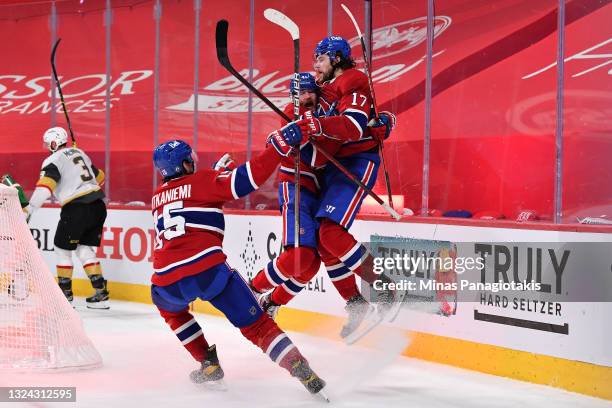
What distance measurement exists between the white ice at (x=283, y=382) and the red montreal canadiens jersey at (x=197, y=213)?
0.48 meters

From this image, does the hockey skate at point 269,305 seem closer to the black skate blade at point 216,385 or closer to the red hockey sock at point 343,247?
the red hockey sock at point 343,247

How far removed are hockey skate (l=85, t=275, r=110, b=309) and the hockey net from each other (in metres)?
2.13

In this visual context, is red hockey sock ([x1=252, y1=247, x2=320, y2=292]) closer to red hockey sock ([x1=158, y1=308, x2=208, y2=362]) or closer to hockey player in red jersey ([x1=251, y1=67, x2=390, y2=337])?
hockey player in red jersey ([x1=251, y1=67, x2=390, y2=337])

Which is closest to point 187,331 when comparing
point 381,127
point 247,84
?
point 247,84

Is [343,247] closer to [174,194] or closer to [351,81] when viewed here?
[351,81]

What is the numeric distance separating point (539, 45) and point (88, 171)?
2.98 meters

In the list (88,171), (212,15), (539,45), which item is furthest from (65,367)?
(212,15)

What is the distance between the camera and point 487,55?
540 centimetres

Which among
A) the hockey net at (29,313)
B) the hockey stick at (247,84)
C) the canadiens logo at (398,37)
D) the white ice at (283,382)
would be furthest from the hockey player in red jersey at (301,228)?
the canadiens logo at (398,37)

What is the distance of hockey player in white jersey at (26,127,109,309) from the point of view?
19.4ft

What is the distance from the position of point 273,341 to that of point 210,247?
0.40 m

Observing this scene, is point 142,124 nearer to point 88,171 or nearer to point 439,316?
point 88,171

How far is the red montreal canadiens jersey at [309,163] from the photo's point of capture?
387 centimetres

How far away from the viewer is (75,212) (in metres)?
5.97
